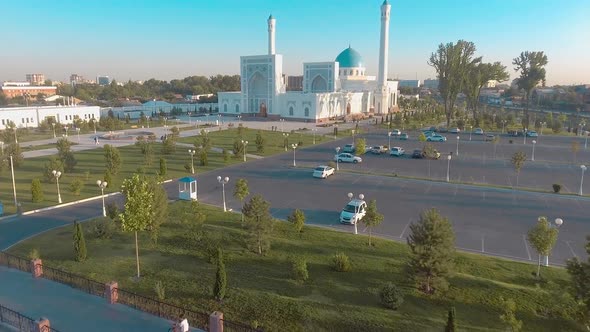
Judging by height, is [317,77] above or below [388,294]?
above

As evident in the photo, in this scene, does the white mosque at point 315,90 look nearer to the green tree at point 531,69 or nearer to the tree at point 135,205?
the green tree at point 531,69

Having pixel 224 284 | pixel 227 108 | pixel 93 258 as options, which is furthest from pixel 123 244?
pixel 227 108

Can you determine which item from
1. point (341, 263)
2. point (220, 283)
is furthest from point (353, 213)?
point (220, 283)

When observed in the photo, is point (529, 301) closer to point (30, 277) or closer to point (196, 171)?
point (30, 277)

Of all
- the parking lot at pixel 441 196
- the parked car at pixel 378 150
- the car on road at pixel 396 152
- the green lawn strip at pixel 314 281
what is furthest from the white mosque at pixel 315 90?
the green lawn strip at pixel 314 281

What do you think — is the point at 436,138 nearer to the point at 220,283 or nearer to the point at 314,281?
the point at 314,281

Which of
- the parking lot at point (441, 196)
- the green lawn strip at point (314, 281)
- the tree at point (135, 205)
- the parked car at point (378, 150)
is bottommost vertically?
the green lawn strip at point (314, 281)

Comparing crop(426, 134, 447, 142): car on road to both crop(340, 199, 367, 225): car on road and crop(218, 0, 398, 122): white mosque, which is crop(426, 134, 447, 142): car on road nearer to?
crop(218, 0, 398, 122): white mosque
